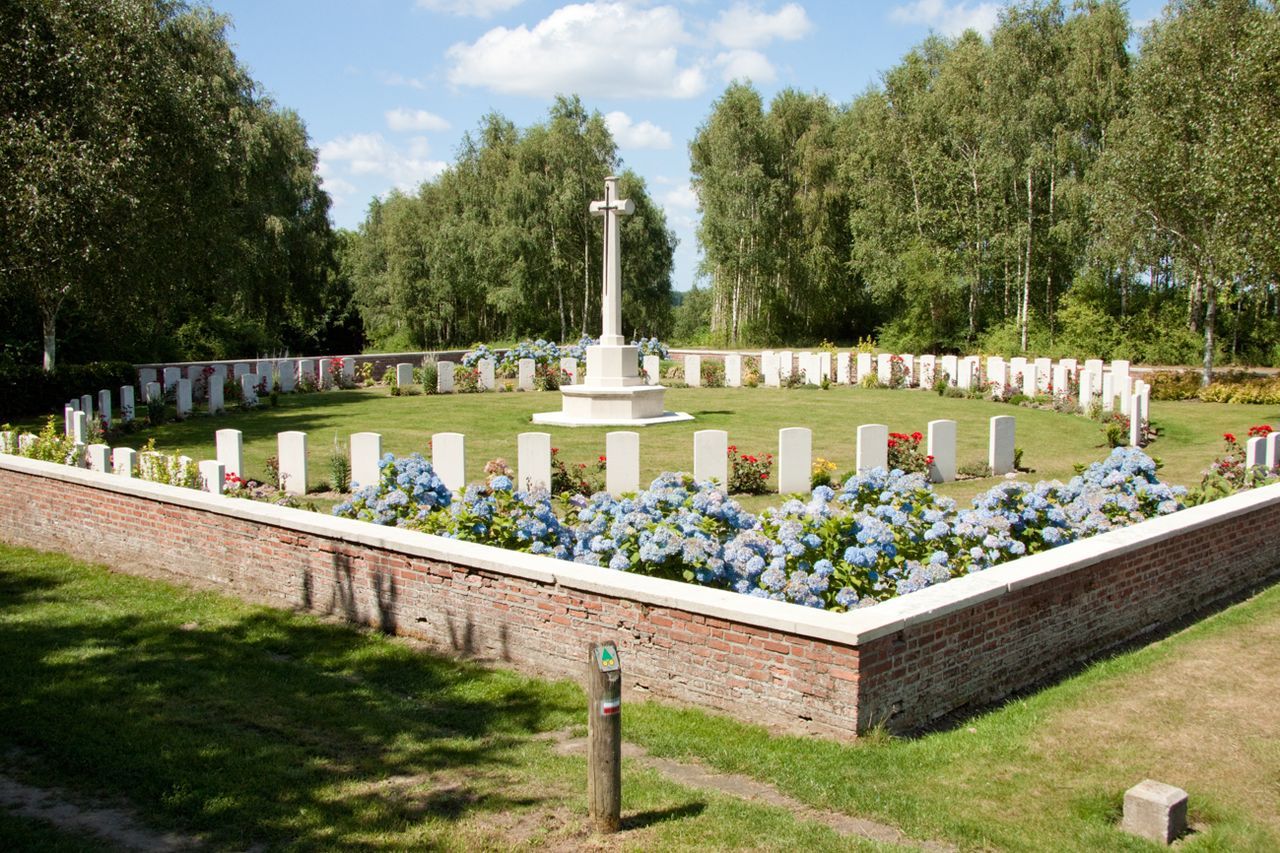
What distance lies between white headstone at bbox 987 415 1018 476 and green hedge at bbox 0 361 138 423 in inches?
672

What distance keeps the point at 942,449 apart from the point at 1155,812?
8.88 meters

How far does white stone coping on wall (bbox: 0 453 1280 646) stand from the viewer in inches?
199

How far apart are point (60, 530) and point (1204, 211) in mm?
26468

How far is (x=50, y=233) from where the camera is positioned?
647 inches

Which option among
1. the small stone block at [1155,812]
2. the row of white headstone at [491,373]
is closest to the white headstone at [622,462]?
the small stone block at [1155,812]

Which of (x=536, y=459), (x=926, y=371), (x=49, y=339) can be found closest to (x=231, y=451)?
(x=536, y=459)

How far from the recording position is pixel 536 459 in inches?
428

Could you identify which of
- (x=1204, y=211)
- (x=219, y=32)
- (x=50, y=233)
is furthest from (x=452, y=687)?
(x=219, y=32)

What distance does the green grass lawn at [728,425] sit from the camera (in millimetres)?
14141

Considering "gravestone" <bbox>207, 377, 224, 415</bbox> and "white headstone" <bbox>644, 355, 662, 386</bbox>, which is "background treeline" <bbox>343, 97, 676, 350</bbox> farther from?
"gravestone" <bbox>207, 377, 224, 415</bbox>

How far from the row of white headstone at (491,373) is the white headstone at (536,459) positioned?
13401 mm

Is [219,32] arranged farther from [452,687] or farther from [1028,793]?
[1028,793]

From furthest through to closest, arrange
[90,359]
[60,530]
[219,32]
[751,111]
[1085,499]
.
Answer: [751,111] < [219,32] < [90,359] < [60,530] < [1085,499]

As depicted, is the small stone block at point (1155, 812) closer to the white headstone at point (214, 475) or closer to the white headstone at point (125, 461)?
the white headstone at point (214, 475)
